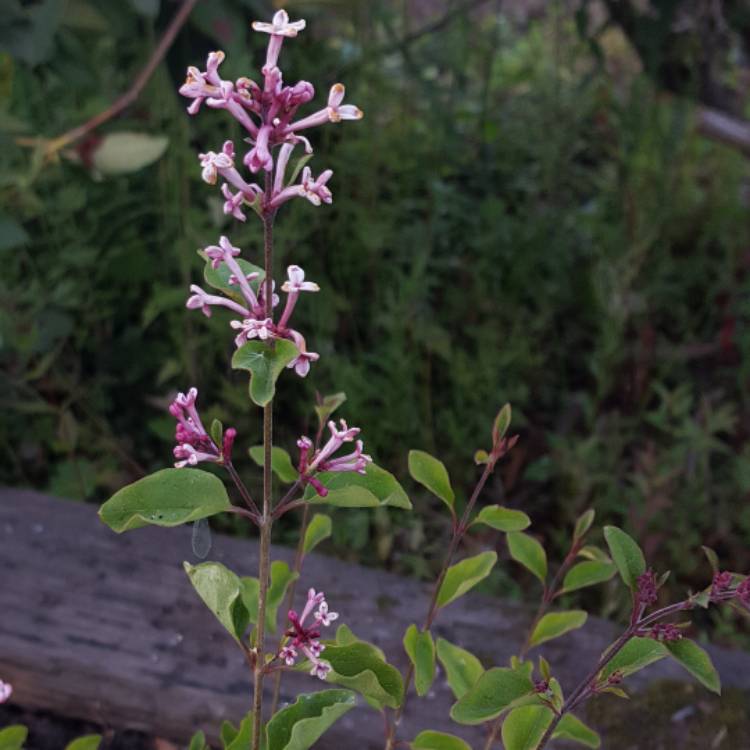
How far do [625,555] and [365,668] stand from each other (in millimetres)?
258

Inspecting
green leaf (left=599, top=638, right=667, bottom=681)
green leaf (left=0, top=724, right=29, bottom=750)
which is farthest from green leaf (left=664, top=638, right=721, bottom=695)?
green leaf (left=0, top=724, right=29, bottom=750)

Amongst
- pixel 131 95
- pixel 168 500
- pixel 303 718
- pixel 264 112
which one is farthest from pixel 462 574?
pixel 131 95

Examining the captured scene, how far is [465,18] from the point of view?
2.75m

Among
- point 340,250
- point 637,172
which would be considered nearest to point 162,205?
point 340,250

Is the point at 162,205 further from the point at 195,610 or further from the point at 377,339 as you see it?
the point at 195,610

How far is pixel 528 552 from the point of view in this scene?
1.22 metres

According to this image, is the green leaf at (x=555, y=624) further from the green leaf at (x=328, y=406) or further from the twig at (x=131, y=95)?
the twig at (x=131, y=95)

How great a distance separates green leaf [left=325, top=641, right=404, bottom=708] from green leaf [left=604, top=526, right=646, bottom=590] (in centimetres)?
23

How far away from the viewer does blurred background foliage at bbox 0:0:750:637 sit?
2.23 meters

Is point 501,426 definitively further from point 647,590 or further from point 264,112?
point 264,112

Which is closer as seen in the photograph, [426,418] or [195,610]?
[195,610]

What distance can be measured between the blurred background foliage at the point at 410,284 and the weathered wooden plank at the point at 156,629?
0.36 m

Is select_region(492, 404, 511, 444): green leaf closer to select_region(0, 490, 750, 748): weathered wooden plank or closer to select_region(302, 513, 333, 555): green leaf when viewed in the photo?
select_region(302, 513, 333, 555): green leaf

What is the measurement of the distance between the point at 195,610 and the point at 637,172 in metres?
1.92
